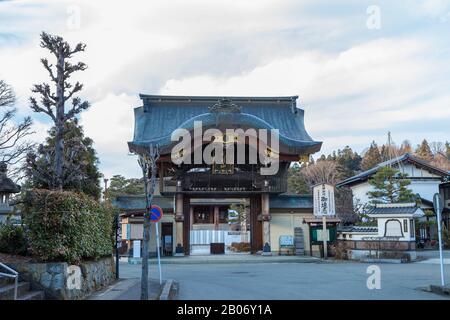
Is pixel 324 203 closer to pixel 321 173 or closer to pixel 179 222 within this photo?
pixel 179 222

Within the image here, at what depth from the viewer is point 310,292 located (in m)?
12.0

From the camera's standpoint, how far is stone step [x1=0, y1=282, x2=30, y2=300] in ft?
26.8

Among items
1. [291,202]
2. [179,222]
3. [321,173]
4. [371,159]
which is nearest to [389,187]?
[291,202]

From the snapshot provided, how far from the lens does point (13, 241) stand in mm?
10797

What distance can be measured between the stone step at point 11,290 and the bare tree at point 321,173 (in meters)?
47.2

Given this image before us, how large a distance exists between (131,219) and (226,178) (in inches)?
231

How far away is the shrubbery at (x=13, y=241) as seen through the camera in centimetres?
1061

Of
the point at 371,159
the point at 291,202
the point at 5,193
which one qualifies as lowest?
the point at 5,193

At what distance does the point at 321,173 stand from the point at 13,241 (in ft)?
159

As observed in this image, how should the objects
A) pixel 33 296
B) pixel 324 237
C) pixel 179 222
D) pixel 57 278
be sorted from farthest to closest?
pixel 179 222, pixel 324 237, pixel 57 278, pixel 33 296

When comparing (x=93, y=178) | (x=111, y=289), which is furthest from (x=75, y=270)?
(x=93, y=178)

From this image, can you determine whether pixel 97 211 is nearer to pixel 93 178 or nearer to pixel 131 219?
pixel 93 178

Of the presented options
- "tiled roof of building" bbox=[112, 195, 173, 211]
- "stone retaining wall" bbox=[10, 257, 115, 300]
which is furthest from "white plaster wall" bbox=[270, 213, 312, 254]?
"stone retaining wall" bbox=[10, 257, 115, 300]

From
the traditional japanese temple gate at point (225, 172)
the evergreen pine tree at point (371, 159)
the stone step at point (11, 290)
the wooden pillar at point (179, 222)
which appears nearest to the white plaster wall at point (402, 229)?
the traditional japanese temple gate at point (225, 172)
